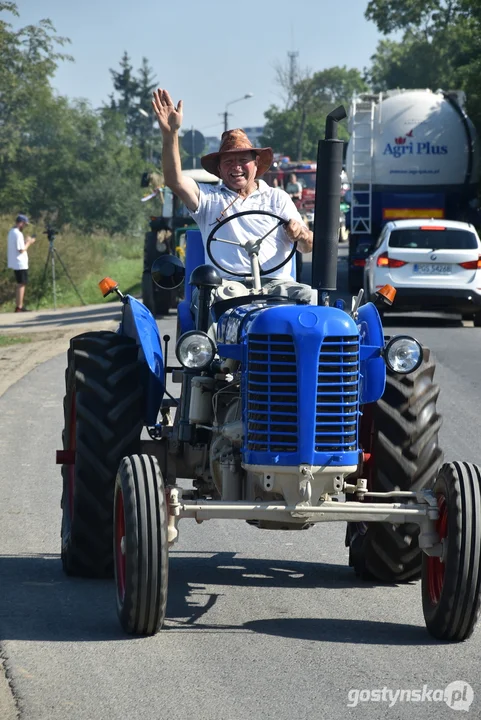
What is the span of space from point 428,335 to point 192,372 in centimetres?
1464

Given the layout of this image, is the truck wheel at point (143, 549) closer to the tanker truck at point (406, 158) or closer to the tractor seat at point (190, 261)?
the tractor seat at point (190, 261)

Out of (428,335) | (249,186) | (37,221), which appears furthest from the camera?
(37,221)

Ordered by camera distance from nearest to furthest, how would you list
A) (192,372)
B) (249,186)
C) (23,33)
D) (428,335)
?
1. (192,372)
2. (249,186)
3. (428,335)
4. (23,33)

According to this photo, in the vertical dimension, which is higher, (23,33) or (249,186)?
(23,33)

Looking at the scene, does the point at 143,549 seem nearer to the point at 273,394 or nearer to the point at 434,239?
the point at 273,394

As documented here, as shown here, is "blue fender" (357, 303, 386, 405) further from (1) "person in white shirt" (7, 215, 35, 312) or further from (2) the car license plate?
(1) "person in white shirt" (7, 215, 35, 312)

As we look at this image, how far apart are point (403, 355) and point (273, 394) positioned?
2.95 ft

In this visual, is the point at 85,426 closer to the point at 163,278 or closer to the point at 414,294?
the point at 163,278

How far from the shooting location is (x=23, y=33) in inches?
1870

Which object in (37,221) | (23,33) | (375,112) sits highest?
(23,33)

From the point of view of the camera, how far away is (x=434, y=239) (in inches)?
903

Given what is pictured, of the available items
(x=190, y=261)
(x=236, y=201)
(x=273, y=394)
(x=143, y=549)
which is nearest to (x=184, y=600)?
(x=143, y=549)

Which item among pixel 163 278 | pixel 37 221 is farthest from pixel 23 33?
pixel 163 278

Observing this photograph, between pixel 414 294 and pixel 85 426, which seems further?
pixel 414 294
